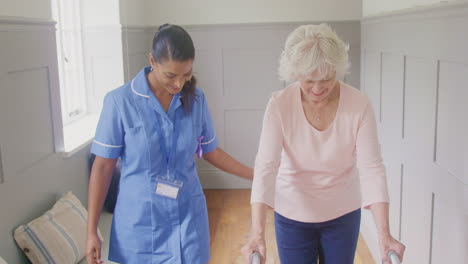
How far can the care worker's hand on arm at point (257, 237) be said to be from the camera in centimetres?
145

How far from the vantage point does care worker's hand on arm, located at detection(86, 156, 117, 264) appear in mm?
1678

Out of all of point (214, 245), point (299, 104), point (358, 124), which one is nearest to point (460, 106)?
point (358, 124)

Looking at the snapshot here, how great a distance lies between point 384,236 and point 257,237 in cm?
37

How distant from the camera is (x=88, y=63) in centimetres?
397

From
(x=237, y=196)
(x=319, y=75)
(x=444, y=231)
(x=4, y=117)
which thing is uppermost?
(x=319, y=75)

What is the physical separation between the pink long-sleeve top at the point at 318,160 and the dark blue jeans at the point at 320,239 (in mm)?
30

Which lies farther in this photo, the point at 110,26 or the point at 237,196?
the point at 237,196

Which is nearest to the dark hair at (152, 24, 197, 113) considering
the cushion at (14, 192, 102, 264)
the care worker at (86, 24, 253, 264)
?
the care worker at (86, 24, 253, 264)

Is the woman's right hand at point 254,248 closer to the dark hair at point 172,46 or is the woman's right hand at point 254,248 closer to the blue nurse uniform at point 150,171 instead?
the blue nurse uniform at point 150,171

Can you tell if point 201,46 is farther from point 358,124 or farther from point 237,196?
point 358,124

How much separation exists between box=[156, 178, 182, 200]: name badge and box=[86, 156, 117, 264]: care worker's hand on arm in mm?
178

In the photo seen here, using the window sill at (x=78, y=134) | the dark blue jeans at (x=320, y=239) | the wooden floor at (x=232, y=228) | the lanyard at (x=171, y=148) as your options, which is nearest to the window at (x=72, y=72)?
the window sill at (x=78, y=134)

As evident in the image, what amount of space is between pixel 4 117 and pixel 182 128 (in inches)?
37.2

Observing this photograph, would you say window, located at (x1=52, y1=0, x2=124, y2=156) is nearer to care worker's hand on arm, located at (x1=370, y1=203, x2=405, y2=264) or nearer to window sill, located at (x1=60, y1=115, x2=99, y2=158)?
window sill, located at (x1=60, y1=115, x2=99, y2=158)
